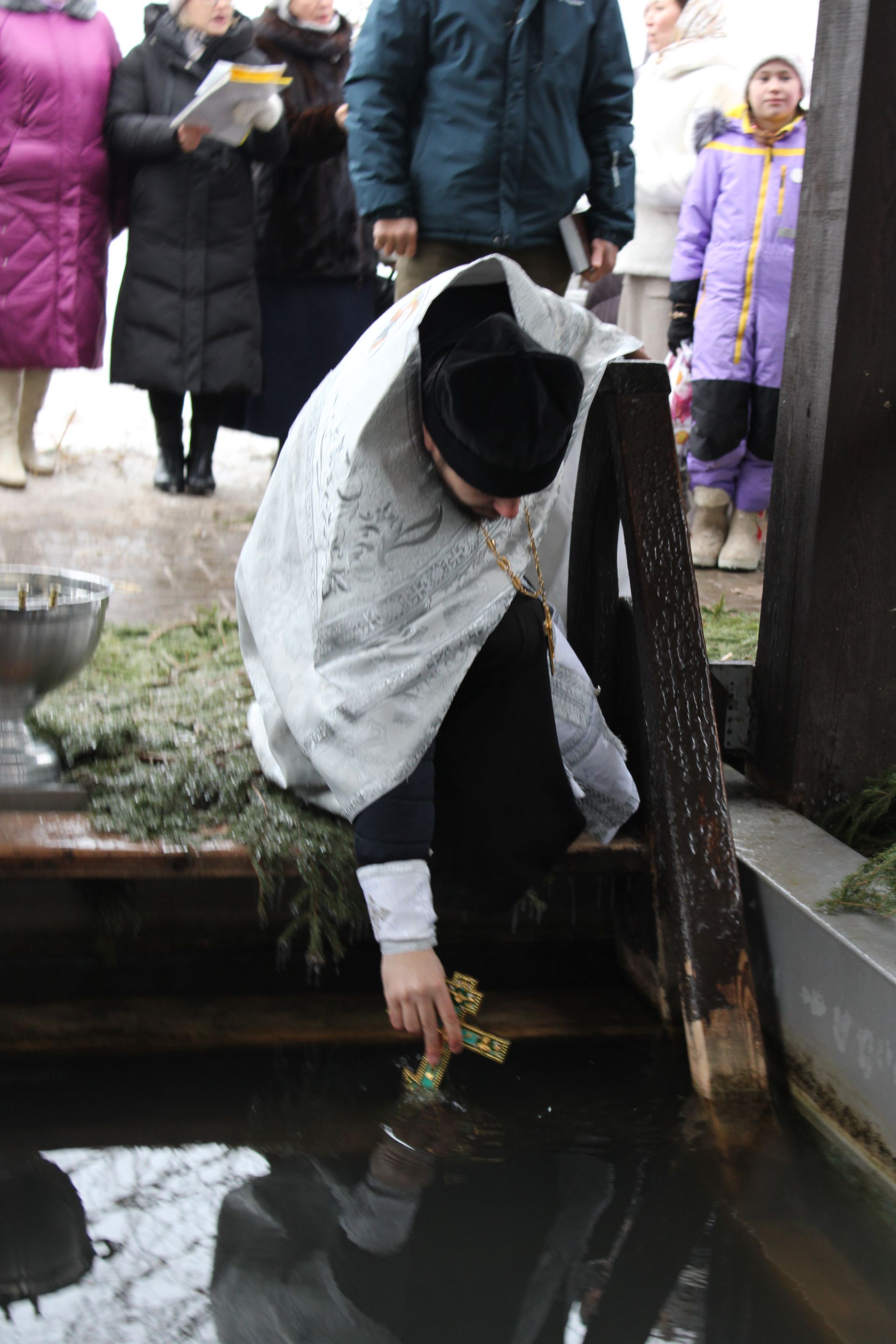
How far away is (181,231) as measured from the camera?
529 centimetres

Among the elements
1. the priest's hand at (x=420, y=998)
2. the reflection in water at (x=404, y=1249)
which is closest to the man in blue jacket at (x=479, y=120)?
the priest's hand at (x=420, y=998)

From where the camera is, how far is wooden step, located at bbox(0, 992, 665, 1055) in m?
2.56

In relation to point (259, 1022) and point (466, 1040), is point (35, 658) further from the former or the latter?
point (466, 1040)

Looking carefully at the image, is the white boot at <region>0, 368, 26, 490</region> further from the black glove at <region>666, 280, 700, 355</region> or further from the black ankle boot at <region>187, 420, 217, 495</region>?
the black glove at <region>666, 280, 700, 355</region>

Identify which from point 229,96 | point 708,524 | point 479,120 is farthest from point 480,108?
point 708,524

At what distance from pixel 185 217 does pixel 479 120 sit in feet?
6.15

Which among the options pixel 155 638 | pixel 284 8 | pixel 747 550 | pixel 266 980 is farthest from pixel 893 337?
pixel 284 8

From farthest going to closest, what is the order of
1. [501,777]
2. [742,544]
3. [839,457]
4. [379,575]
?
[742,544]
[839,457]
[501,777]
[379,575]

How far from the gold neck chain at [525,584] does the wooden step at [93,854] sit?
71 cm

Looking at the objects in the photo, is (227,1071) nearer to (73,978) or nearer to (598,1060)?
(73,978)

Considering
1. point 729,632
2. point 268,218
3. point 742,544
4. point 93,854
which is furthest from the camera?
point 742,544

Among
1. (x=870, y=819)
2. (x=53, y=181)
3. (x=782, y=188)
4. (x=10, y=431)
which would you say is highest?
(x=782, y=188)

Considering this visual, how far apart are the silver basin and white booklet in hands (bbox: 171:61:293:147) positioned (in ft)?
8.28

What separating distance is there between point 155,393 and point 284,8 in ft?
5.27
